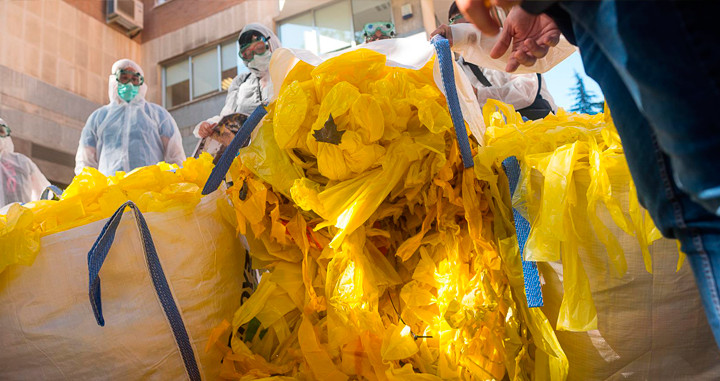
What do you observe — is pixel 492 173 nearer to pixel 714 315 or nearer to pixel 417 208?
pixel 417 208

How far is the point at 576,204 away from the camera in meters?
1.01

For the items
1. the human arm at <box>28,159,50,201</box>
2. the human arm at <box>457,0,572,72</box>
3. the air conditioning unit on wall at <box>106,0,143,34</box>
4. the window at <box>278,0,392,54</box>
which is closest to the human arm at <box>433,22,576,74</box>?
the human arm at <box>457,0,572,72</box>

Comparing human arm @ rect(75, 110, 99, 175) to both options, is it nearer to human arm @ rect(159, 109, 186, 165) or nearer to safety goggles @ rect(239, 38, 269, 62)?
human arm @ rect(159, 109, 186, 165)

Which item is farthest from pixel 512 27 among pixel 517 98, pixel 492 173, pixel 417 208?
pixel 517 98

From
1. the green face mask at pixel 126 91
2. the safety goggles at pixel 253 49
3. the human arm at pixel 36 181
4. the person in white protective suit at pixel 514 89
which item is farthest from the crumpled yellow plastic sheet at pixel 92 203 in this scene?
the human arm at pixel 36 181

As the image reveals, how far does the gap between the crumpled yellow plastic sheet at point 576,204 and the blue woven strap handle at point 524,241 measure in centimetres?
2

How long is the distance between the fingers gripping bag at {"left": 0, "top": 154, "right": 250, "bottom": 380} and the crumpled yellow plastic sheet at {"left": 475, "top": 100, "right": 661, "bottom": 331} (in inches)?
28.8

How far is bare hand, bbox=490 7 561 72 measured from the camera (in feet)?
2.52

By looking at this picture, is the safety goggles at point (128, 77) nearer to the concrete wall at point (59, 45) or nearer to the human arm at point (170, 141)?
the human arm at point (170, 141)

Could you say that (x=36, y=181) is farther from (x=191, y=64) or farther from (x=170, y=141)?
(x=191, y=64)

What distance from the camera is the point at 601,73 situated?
0.60 m

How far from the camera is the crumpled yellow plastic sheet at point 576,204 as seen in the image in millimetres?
938

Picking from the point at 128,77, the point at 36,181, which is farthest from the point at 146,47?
the point at 128,77

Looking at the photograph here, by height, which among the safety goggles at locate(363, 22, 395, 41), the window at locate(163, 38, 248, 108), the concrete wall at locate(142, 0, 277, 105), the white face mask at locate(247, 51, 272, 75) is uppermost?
the concrete wall at locate(142, 0, 277, 105)
